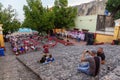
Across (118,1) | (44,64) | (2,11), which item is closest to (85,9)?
(118,1)

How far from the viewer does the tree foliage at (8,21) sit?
27788 millimetres

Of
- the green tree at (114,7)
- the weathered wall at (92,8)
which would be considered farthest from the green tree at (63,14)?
the green tree at (114,7)

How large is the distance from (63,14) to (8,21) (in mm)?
13434

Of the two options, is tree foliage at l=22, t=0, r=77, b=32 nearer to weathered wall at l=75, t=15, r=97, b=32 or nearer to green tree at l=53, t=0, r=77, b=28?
green tree at l=53, t=0, r=77, b=28

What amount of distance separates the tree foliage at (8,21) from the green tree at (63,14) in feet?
35.1

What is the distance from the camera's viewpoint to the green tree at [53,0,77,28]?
25.3 meters

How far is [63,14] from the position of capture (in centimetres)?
2556

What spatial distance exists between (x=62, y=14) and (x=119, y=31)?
1320 cm

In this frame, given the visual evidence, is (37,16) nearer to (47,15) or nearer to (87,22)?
(47,15)

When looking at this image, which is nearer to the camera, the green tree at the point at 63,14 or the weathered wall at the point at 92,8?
the weathered wall at the point at 92,8

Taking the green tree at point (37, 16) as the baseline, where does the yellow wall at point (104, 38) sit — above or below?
below

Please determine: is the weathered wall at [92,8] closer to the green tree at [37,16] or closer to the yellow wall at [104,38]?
the yellow wall at [104,38]

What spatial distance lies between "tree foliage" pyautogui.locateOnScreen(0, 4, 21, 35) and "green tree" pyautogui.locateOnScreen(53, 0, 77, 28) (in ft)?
35.1

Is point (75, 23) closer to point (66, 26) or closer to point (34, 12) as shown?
point (66, 26)
